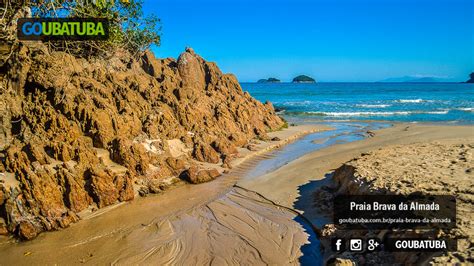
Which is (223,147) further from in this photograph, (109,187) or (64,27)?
(64,27)

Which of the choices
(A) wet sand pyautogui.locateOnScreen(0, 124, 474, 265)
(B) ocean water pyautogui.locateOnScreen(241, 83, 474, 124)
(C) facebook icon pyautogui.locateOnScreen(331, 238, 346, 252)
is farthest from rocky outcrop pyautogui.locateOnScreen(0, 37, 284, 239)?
(B) ocean water pyautogui.locateOnScreen(241, 83, 474, 124)

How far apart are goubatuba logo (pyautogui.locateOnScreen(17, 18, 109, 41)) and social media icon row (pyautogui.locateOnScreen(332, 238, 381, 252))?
285 inches

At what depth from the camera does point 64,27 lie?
306 inches

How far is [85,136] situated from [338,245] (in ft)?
27.9

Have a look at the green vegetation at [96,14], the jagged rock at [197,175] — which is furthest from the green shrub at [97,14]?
the jagged rock at [197,175]

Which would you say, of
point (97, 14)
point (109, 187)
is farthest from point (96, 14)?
point (109, 187)

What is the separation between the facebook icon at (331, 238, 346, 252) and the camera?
20.4 ft

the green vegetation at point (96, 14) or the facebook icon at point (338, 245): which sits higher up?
the green vegetation at point (96, 14)

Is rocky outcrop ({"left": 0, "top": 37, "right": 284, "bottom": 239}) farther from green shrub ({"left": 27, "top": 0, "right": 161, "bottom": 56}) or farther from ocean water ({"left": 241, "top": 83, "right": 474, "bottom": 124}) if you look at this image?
ocean water ({"left": 241, "top": 83, "right": 474, "bottom": 124})

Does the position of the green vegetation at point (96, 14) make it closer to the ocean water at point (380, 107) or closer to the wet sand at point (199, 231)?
the wet sand at point (199, 231)

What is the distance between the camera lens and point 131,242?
281 inches

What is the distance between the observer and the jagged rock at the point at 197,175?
10953 millimetres

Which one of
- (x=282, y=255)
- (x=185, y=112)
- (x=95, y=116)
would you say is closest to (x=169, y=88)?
(x=185, y=112)

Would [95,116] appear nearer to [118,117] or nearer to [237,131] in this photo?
[118,117]
